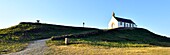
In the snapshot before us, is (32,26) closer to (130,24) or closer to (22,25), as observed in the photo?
(22,25)

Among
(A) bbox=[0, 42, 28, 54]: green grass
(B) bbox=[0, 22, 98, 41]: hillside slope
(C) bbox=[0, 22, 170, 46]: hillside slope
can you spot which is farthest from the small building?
(A) bbox=[0, 42, 28, 54]: green grass

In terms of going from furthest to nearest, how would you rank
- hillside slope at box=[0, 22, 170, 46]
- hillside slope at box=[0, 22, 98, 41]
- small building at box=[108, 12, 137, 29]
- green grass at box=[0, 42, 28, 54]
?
small building at box=[108, 12, 137, 29]
hillside slope at box=[0, 22, 98, 41]
hillside slope at box=[0, 22, 170, 46]
green grass at box=[0, 42, 28, 54]

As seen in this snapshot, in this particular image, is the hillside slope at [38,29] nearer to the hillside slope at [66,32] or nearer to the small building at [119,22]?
the hillside slope at [66,32]

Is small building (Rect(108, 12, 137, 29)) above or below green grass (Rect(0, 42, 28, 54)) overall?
above

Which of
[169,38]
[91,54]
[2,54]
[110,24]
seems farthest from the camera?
[110,24]

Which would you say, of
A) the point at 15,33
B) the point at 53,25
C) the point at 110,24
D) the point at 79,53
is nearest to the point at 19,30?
the point at 15,33

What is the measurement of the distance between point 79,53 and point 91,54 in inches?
60.1

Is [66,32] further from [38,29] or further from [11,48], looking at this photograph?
[11,48]

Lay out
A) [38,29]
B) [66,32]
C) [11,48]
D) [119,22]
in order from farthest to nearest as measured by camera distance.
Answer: [119,22]
[38,29]
[66,32]
[11,48]

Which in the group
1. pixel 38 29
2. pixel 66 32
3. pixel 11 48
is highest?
pixel 38 29

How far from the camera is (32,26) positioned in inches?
2933

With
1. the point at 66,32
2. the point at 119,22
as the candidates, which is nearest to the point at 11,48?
the point at 66,32

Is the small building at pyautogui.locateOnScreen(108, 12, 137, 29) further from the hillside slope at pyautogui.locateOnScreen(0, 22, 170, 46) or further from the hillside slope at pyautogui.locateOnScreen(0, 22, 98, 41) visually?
the hillside slope at pyautogui.locateOnScreen(0, 22, 98, 41)

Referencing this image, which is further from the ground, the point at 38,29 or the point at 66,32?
the point at 38,29
